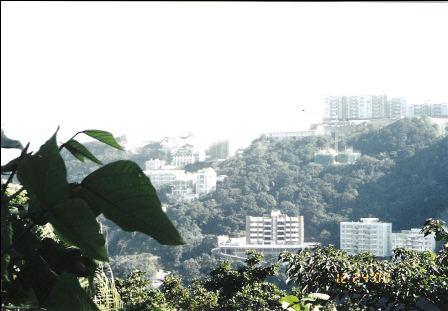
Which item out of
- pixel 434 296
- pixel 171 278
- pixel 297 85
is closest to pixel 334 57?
pixel 297 85

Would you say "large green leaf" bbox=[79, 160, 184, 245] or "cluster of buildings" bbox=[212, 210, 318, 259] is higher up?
"large green leaf" bbox=[79, 160, 184, 245]

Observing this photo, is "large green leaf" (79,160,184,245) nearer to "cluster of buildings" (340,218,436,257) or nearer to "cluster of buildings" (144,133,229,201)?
"cluster of buildings" (340,218,436,257)

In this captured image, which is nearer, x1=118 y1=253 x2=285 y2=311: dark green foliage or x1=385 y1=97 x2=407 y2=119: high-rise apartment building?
x1=118 y1=253 x2=285 y2=311: dark green foliage

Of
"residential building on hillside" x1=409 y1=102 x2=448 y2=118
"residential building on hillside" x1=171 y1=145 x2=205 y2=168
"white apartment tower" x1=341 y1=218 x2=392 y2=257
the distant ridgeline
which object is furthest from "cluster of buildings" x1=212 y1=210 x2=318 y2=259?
"residential building on hillside" x1=409 y1=102 x2=448 y2=118

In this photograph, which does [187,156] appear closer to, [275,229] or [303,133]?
[303,133]

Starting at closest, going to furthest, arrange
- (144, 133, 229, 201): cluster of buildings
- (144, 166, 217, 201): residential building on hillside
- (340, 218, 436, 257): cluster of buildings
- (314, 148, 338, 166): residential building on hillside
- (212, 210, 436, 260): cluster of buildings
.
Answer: (212, 210, 436, 260): cluster of buildings
(340, 218, 436, 257): cluster of buildings
(314, 148, 338, 166): residential building on hillside
(144, 166, 217, 201): residential building on hillside
(144, 133, 229, 201): cluster of buildings

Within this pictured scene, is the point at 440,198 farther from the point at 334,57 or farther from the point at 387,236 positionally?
the point at 334,57

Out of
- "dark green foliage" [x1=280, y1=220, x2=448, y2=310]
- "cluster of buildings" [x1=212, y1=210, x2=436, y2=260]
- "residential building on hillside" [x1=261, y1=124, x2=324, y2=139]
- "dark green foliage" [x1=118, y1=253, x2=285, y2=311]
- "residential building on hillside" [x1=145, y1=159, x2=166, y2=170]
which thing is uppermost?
"residential building on hillside" [x1=261, y1=124, x2=324, y2=139]
